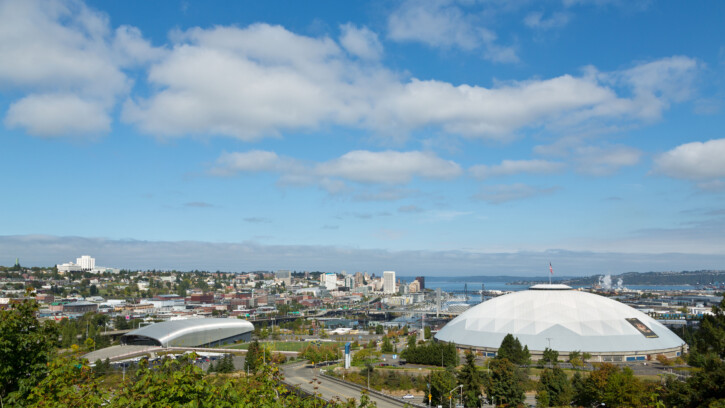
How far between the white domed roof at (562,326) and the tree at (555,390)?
19.1 metres

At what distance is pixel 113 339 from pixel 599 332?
7340cm

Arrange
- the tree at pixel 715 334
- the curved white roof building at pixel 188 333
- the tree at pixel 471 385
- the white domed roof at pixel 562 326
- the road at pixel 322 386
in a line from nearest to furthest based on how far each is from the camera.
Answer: the tree at pixel 715 334, the tree at pixel 471 385, the road at pixel 322 386, the white domed roof at pixel 562 326, the curved white roof building at pixel 188 333

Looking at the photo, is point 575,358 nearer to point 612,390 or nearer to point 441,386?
point 612,390

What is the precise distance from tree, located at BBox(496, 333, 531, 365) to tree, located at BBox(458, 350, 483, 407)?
51.1 ft

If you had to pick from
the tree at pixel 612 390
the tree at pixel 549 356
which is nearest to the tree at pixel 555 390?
the tree at pixel 612 390

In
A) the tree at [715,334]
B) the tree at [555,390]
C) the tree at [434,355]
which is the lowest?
the tree at [434,355]

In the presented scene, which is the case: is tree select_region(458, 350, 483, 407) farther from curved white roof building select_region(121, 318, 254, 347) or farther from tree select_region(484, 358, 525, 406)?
curved white roof building select_region(121, 318, 254, 347)

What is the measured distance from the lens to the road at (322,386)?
118 feet

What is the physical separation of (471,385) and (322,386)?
13540 mm

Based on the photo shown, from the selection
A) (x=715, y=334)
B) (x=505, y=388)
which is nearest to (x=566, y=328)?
(x=715, y=334)

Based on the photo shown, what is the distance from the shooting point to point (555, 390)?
3488 centimetres

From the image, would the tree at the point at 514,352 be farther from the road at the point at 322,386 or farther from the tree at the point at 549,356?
the road at the point at 322,386

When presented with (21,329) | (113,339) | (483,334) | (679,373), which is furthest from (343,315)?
(21,329)

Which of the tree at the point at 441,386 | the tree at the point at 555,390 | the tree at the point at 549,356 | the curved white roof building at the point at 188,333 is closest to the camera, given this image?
the tree at the point at 555,390
